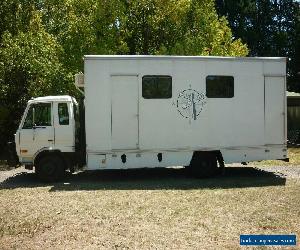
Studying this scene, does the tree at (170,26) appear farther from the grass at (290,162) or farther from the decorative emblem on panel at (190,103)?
the decorative emblem on panel at (190,103)

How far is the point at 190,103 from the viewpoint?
13.8 metres

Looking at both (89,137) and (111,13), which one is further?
(111,13)

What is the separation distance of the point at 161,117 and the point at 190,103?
3.22ft

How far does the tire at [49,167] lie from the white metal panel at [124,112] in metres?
1.80

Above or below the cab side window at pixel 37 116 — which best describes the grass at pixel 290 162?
below

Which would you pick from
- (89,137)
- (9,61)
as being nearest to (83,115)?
(89,137)

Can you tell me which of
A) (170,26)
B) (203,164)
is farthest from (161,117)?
(170,26)

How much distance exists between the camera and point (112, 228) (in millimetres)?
8578

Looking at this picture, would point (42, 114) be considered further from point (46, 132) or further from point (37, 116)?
point (46, 132)

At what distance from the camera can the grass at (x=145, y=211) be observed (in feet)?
25.9

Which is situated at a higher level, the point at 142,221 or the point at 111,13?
the point at 111,13

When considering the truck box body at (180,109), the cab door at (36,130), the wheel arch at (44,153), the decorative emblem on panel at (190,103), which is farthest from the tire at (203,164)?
the cab door at (36,130)

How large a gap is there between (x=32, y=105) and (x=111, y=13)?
1178 centimetres

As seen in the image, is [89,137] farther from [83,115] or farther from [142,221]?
[142,221]
